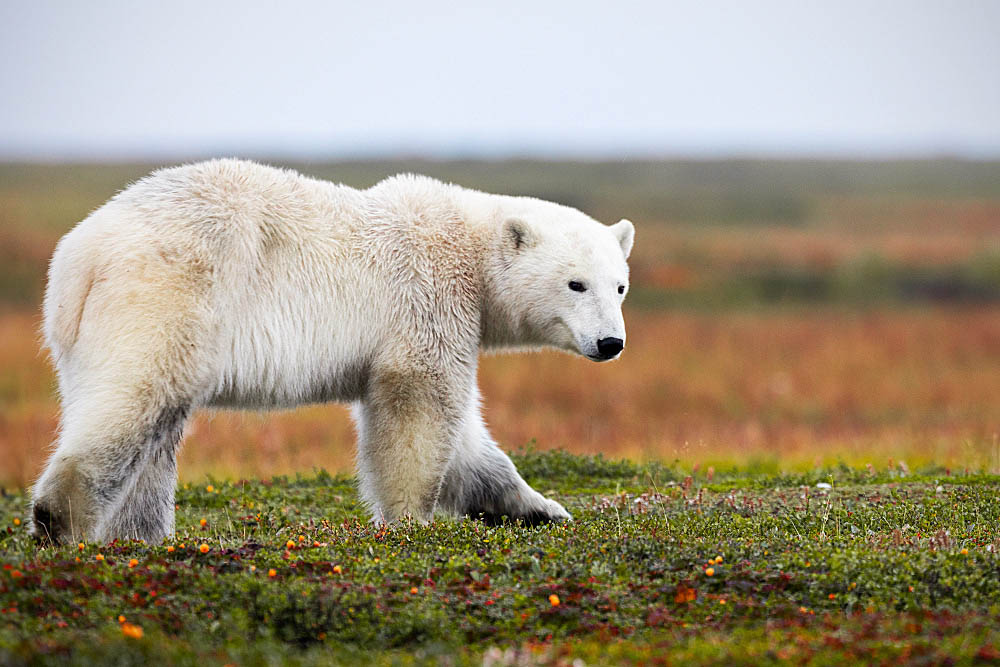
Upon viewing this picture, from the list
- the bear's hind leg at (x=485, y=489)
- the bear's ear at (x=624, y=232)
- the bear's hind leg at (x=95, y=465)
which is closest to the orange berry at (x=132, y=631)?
the bear's hind leg at (x=95, y=465)

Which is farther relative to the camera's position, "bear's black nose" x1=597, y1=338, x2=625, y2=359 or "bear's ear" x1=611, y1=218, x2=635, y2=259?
"bear's ear" x1=611, y1=218, x2=635, y2=259

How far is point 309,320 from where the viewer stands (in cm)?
773

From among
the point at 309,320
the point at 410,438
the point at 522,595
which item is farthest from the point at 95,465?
the point at 522,595

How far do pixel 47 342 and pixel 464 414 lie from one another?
3.00m

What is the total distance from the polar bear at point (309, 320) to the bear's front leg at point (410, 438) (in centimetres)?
1

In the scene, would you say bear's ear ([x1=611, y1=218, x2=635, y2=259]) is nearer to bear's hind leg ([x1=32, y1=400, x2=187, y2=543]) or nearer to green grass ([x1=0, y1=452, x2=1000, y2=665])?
green grass ([x1=0, y1=452, x2=1000, y2=665])

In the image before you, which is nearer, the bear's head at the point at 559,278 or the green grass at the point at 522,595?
the green grass at the point at 522,595

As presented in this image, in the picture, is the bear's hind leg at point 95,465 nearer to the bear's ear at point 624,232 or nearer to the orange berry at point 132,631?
the orange berry at point 132,631

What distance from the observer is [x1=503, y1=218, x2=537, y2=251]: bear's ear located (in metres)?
8.52

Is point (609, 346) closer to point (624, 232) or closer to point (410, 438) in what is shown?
point (624, 232)

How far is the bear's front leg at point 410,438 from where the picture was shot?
7.77 metres

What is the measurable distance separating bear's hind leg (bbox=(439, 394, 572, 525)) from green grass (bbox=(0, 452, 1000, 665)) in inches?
31.0

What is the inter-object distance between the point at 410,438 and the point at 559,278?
5.94 feet

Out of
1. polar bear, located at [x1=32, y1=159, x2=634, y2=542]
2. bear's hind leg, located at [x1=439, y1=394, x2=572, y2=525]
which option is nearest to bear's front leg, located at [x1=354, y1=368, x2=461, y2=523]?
polar bear, located at [x1=32, y1=159, x2=634, y2=542]
